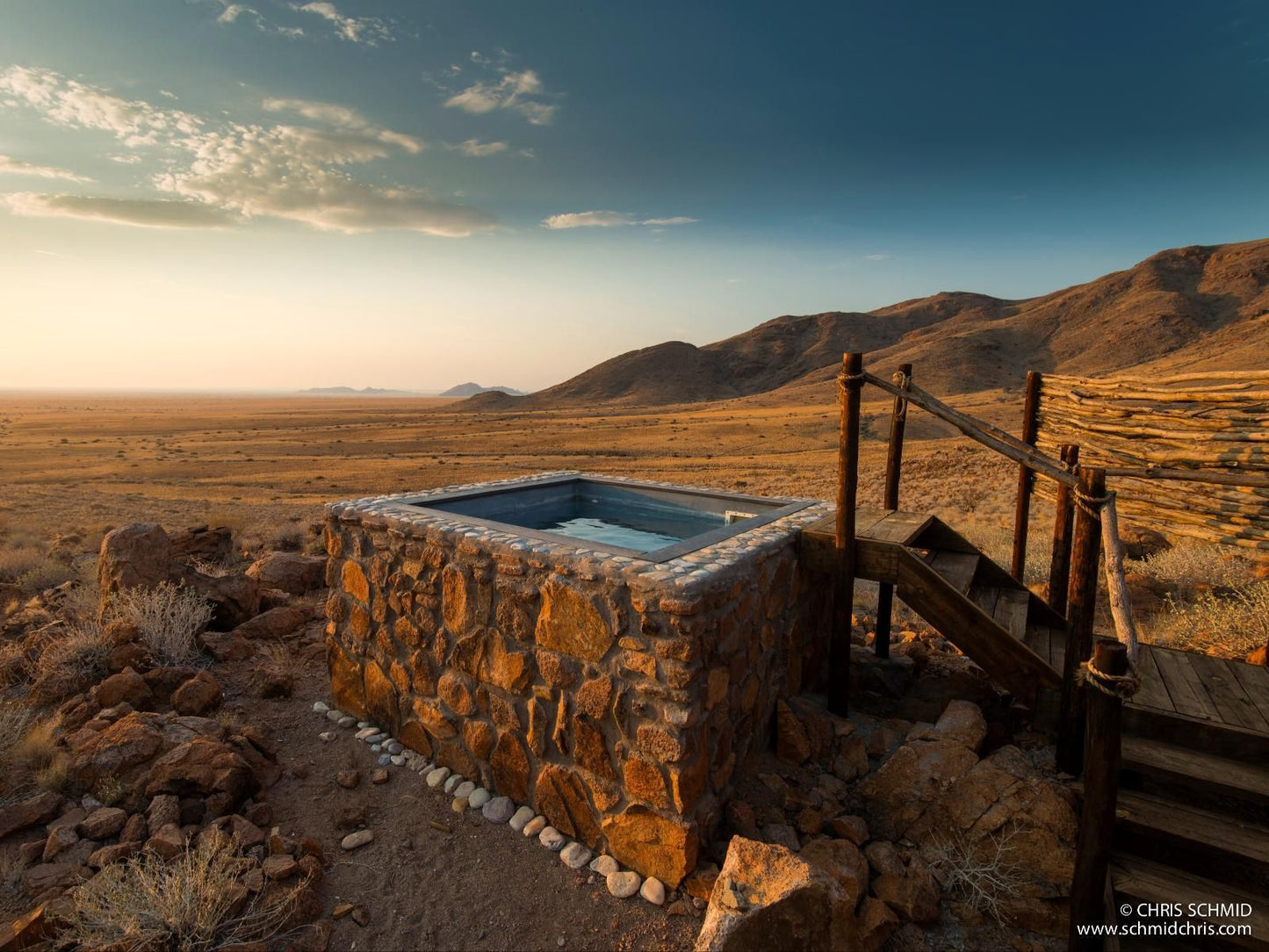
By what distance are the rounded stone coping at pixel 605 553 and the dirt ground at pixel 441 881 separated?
1602 mm

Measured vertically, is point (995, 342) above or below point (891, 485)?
above

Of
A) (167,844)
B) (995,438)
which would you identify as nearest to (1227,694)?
(995,438)

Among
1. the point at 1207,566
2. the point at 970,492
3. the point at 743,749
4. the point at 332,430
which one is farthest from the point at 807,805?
the point at 332,430

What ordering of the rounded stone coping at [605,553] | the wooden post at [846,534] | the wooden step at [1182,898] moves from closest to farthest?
the wooden step at [1182,898]
the rounded stone coping at [605,553]
the wooden post at [846,534]

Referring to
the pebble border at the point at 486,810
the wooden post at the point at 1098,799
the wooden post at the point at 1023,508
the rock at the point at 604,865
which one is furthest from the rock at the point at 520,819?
the wooden post at the point at 1023,508

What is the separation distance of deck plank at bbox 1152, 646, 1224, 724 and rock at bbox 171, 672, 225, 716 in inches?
237

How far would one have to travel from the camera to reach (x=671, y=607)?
316 cm

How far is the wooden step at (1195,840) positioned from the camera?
8.80 ft

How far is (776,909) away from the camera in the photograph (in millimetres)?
2555

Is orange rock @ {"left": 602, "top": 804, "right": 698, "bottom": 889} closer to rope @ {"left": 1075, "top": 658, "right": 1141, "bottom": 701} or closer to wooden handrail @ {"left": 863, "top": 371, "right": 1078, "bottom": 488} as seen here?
rope @ {"left": 1075, "top": 658, "right": 1141, "bottom": 701}

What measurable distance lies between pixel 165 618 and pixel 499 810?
11.7 feet

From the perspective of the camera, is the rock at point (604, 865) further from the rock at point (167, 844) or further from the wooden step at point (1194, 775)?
the wooden step at point (1194, 775)

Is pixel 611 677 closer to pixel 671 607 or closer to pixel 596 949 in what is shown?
pixel 671 607

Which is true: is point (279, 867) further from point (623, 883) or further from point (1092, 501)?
point (1092, 501)
